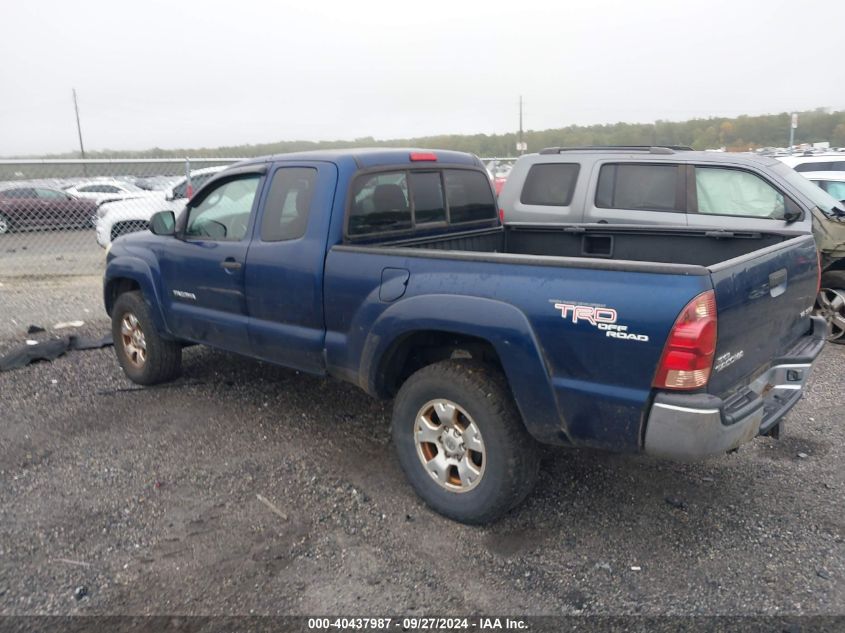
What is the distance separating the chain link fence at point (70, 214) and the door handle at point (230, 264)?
250 inches

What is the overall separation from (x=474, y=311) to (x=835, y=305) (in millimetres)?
5216

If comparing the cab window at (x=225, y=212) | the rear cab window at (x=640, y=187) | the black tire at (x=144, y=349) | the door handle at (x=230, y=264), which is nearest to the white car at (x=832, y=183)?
the rear cab window at (x=640, y=187)

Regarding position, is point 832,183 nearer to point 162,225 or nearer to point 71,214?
point 162,225

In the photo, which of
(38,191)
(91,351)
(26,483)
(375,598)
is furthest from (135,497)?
(38,191)

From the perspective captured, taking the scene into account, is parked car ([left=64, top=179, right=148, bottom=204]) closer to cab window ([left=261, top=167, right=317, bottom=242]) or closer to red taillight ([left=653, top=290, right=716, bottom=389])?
cab window ([left=261, top=167, right=317, bottom=242])

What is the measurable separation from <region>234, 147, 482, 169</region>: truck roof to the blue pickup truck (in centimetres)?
2

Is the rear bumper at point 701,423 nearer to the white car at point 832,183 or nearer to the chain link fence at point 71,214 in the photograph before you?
the white car at point 832,183

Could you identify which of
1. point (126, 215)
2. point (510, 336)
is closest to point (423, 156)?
point (510, 336)

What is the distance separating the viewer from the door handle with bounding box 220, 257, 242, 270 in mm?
4502

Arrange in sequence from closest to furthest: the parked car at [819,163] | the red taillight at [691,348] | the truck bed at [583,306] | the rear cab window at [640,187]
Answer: the red taillight at [691,348], the truck bed at [583,306], the rear cab window at [640,187], the parked car at [819,163]

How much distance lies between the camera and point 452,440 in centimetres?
355

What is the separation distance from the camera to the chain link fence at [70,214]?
11.0 metres

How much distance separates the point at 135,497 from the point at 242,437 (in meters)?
0.91

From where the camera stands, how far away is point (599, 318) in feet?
9.37
